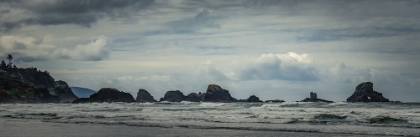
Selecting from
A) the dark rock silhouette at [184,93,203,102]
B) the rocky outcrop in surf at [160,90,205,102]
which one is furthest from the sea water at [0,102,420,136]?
the rocky outcrop in surf at [160,90,205,102]

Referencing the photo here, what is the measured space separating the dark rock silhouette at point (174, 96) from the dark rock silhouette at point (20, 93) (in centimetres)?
→ 5321

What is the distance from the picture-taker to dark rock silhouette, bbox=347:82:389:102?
115 metres

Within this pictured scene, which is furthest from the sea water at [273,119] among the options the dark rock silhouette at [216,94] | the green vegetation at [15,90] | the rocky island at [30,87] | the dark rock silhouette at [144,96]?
the dark rock silhouette at [144,96]

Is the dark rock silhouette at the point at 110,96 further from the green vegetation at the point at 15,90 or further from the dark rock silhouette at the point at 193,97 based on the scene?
the dark rock silhouette at the point at 193,97

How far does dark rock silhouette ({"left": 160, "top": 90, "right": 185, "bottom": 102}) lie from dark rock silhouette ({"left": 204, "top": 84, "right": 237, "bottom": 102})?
26.6 metres

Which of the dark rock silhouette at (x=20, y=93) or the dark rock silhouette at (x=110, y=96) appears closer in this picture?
the dark rock silhouette at (x=20, y=93)

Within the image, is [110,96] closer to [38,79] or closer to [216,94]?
[216,94]

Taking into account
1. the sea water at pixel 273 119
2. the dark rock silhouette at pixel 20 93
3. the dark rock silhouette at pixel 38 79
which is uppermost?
the dark rock silhouette at pixel 38 79

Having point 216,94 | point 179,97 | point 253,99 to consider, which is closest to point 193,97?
point 179,97

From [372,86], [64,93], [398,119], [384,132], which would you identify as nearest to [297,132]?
[384,132]

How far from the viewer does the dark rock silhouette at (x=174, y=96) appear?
188375mm

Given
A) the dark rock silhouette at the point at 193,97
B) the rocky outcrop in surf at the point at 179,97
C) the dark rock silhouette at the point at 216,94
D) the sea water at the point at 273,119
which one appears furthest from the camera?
the rocky outcrop in surf at the point at 179,97

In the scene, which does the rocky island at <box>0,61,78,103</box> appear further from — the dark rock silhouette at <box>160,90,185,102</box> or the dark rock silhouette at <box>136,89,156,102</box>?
the dark rock silhouette at <box>160,90,185,102</box>

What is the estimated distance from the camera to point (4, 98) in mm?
131375
